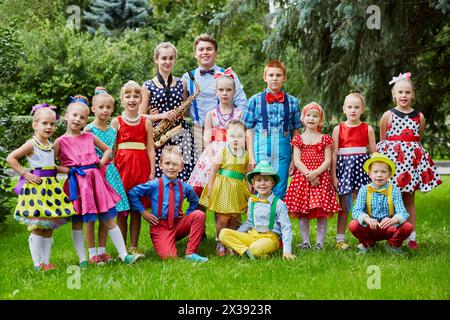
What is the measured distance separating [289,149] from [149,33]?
20.5 metres

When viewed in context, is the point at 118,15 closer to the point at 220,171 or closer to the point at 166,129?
the point at 166,129

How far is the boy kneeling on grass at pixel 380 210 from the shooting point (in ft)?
19.1

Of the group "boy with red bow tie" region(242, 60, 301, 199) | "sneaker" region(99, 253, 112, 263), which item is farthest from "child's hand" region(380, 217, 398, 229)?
"sneaker" region(99, 253, 112, 263)

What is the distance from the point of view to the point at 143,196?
240 inches

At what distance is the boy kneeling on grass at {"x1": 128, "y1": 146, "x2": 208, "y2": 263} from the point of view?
601 centimetres

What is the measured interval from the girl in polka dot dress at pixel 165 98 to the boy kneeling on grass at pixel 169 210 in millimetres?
422

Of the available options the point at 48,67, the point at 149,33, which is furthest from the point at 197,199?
the point at 149,33

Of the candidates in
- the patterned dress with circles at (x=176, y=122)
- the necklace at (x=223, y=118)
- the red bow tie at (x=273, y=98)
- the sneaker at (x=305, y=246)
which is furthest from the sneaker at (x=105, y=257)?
the red bow tie at (x=273, y=98)

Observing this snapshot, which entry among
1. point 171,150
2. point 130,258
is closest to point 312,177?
point 171,150

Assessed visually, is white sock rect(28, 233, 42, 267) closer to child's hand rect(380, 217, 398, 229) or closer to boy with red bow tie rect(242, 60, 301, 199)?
boy with red bow tie rect(242, 60, 301, 199)

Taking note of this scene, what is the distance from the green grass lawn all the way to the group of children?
0.25 m

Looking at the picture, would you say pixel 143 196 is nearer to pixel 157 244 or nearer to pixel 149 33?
pixel 157 244

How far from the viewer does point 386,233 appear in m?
5.87

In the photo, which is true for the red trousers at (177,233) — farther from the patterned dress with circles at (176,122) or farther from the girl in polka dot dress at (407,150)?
the girl in polka dot dress at (407,150)
